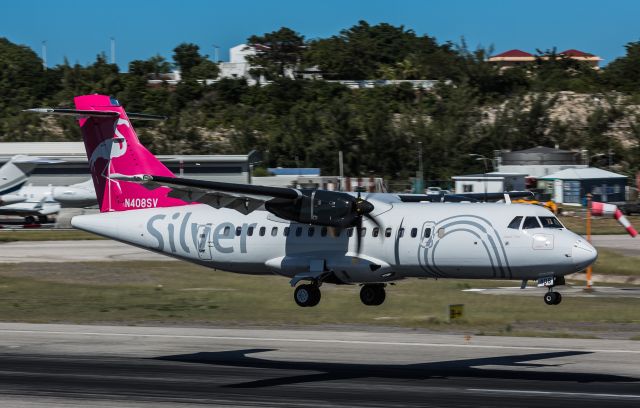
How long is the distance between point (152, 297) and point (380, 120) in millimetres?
69471

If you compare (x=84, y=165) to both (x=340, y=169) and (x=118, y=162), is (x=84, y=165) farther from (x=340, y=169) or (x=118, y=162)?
(x=118, y=162)

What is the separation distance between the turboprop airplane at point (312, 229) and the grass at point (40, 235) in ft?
105

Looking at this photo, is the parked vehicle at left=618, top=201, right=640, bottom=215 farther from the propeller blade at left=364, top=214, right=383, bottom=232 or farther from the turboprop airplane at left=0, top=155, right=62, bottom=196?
the propeller blade at left=364, top=214, right=383, bottom=232

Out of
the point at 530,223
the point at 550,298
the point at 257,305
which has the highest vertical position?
the point at 530,223

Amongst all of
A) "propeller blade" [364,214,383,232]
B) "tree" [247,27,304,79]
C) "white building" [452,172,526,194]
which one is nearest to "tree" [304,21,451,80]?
"tree" [247,27,304,79]

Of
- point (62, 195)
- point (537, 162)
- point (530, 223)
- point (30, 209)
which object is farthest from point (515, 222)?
point (537, 162)

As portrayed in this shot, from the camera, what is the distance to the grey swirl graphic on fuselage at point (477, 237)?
28156mm

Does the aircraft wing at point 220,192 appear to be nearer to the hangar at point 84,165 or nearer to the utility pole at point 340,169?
the hangar at point 84,165

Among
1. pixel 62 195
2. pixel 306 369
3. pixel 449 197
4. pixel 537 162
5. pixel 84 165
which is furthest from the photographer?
pixel 537 162

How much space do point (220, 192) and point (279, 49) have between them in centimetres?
11893

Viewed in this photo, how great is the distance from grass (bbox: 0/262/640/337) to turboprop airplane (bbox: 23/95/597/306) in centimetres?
346

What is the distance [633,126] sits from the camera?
109 m

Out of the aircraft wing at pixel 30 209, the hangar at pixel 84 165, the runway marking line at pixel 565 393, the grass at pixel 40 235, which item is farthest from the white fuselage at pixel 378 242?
the hangar at pixel 84 165

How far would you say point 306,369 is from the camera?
23344mm
